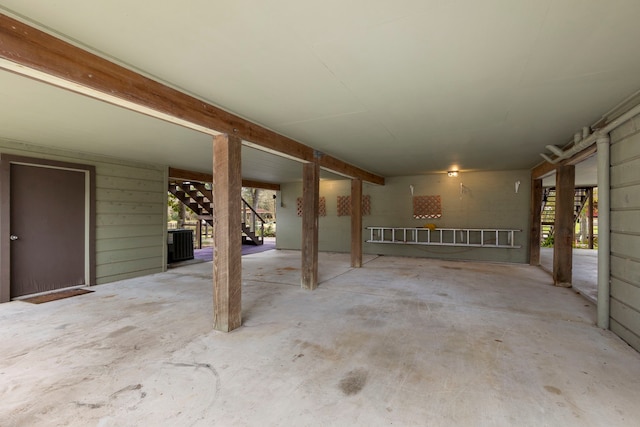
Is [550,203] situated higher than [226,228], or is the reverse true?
[550,203]

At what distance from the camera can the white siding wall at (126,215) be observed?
4.90 metres

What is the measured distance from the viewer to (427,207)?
7582 mm

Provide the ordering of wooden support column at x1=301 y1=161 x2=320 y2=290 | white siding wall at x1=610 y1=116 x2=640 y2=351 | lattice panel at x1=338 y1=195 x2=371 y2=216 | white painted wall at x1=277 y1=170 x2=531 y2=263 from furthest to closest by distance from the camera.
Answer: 1. lattice panel at x1=338 y1=195 x2=371 y2=216
2. white painted wall at x1=277 y1=170 x2=531 y2=263
3. wooden support column at x1=301 y1=161 x2=320 y2=290
4. white siding wall at x1=610 y1=116 x2=640 y2=351

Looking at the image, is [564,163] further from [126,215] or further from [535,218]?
[126,215]

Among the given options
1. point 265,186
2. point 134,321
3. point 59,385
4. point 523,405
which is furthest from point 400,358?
point 265,186

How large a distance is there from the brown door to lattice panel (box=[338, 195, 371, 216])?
5980mm

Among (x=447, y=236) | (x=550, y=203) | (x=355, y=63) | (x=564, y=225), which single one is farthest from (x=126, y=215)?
(x=550, y=203)

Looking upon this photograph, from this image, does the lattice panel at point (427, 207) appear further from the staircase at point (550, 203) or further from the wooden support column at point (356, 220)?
the staircase at point (550, 203)

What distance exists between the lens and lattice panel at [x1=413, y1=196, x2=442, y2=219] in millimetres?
7473

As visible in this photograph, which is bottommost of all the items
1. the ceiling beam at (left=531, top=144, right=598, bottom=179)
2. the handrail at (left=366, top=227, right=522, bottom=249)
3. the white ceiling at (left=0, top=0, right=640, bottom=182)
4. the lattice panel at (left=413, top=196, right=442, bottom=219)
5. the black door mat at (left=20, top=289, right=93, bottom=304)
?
the black door mat at (left=20, top=289, right=93, bottom=304)

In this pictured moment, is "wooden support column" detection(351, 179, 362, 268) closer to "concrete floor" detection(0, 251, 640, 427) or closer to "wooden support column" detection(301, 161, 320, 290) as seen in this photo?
"wooden support column" detection(301, 161, 320, 290)

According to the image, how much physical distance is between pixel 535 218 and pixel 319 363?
6.38 meters

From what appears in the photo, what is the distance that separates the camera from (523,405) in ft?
5.76

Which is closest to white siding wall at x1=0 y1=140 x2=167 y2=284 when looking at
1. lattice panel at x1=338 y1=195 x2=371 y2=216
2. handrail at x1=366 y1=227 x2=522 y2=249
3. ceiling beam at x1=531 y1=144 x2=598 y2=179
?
lattice panel at x1=338 y1=195 x2=371 y2=216
